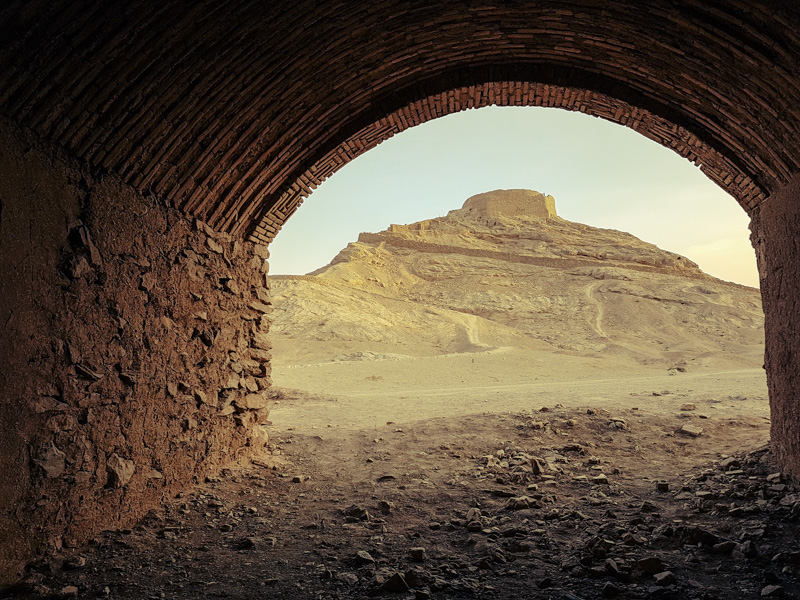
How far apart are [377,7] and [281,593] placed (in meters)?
3.68

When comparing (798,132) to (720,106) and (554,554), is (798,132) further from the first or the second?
(554,554)

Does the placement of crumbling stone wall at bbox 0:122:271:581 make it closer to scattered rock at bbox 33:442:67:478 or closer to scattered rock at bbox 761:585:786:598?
scattered rock at bbox 33:442:67:478

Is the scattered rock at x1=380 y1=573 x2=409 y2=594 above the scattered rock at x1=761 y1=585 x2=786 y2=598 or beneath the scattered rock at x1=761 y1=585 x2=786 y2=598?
beneath

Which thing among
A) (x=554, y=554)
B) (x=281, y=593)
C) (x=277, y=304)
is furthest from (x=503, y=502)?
(x=277, y=304)

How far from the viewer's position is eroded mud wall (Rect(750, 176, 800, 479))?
13.0 feet

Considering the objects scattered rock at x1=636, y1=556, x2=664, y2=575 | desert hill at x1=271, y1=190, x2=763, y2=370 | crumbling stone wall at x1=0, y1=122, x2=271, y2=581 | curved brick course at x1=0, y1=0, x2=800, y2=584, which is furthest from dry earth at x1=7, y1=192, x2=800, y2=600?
desert hill at x1=271, y1=190, x2=763, y2=370

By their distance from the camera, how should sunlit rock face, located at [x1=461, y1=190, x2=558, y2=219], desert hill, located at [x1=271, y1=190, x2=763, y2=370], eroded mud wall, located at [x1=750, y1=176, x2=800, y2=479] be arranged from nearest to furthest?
eroded mud wall, located at [x1=750, y1=176, x2=800, y2=479]
desert hill, located at [x1=271, y1=190, x2=763, y2=370]
sunlit rock face, located at [x1=461, y1=190, x2=558, y2=219]

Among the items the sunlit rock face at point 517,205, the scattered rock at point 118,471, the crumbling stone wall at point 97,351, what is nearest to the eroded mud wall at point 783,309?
the crumbling stone wall at point 97,351

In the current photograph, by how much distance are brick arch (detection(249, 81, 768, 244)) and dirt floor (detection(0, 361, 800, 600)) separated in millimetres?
2428

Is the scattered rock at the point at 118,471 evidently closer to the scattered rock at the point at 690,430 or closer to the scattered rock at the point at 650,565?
the scattered rock at the point at 650,565

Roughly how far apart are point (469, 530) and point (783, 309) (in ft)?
9.87

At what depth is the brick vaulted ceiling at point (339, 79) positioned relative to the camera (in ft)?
9.30

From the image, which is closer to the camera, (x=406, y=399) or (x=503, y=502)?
(x=503, y=502)

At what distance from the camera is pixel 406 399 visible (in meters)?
11.9
